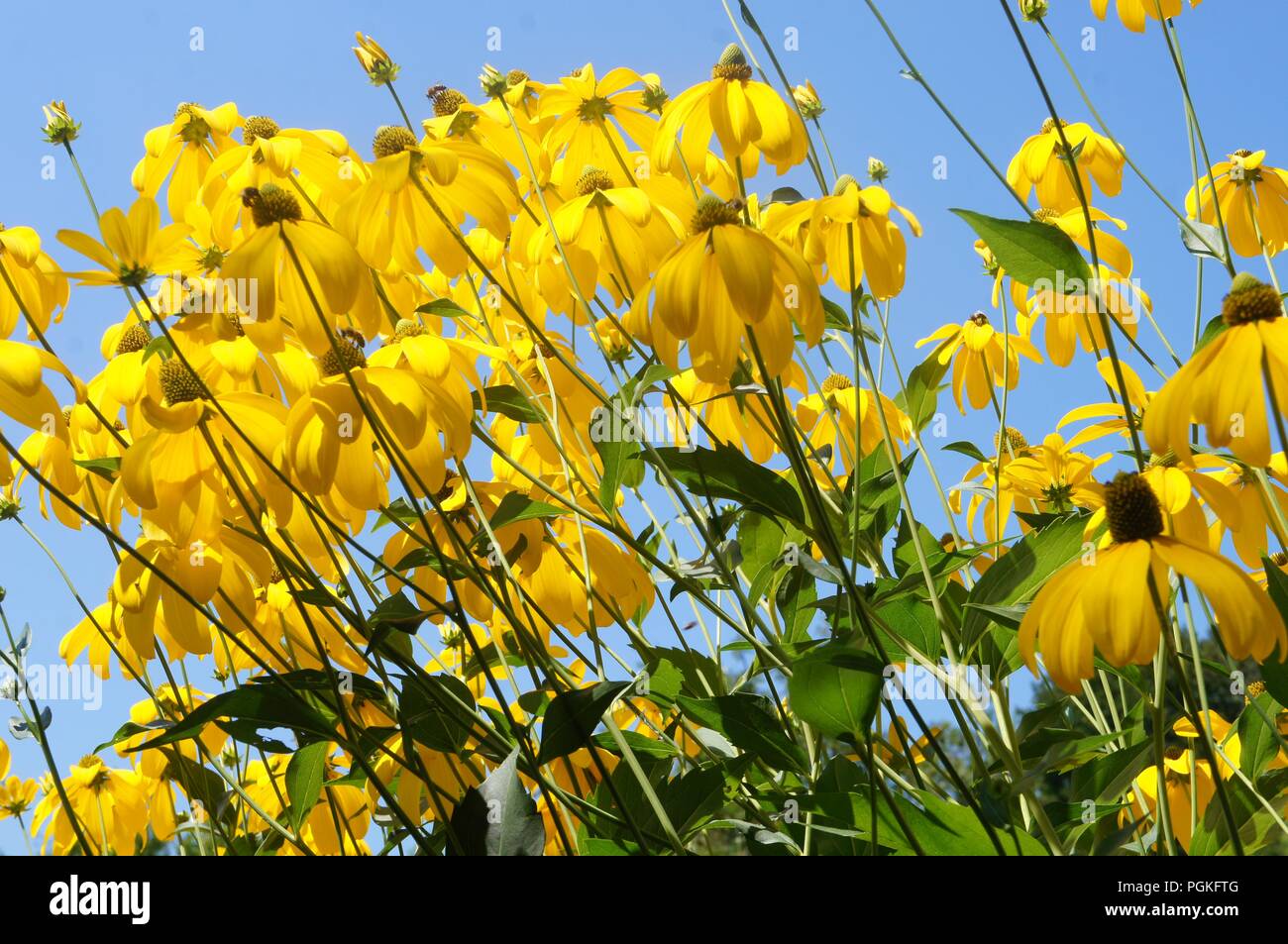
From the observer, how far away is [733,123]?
4.72ft

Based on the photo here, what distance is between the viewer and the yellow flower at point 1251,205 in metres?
1.97

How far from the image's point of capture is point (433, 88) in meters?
1.87

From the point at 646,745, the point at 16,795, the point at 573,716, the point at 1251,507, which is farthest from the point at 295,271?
the point at 16,795

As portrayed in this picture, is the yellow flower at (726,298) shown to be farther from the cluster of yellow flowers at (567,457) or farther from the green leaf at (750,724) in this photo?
the green leaf at (750,724)

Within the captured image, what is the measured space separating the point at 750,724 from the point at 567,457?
387 millimetres

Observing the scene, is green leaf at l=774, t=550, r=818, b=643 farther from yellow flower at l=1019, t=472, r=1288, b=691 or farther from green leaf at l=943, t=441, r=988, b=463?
yellow flower at l=1019, t=472, r=1288, b=691

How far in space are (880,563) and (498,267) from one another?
2.52 ft

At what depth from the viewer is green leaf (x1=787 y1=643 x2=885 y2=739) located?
966mm

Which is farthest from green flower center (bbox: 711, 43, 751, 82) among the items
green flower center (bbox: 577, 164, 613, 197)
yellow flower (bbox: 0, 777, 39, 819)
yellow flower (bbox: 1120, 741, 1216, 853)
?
yellow flower (bbox: 0, 777, 39, 819)

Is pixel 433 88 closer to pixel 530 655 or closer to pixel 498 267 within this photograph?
pixel 498 267

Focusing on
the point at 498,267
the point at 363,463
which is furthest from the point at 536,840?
the point at 498,267

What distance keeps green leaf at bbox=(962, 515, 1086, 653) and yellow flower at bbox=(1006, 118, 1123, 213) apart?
96 cm

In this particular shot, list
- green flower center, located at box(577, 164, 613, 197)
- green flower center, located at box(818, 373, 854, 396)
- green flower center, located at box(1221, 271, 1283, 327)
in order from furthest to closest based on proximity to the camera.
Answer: green flower center, located at box(818, 373, 854, 396)
green flower center, located at box(577, 164, 613, 197)
green flower center, located at box(1221, 271, 1283, 327)

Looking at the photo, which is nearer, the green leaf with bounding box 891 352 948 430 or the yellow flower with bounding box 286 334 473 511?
the yellow flower with bounding box 286 334 473 511
